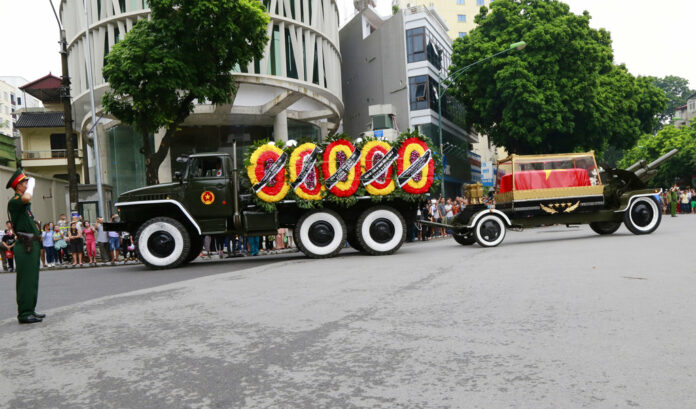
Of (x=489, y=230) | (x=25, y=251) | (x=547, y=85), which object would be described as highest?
(x=547, y=85)

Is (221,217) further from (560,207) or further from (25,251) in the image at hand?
(560,207)

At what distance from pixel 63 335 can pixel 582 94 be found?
30.3 meters

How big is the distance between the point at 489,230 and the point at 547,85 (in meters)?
18.5

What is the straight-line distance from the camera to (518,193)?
14.1 m

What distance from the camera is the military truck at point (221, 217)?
40.2ft

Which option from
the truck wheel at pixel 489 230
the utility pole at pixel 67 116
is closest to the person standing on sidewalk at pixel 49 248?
the utility pole at pixel 67 116

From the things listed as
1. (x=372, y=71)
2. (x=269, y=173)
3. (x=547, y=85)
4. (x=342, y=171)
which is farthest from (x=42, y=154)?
(x=342, y=171)

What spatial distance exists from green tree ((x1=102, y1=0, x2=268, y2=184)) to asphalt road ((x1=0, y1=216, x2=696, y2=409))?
10.3 m

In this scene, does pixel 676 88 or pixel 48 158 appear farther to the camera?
pixel 676 88

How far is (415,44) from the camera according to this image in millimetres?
37000

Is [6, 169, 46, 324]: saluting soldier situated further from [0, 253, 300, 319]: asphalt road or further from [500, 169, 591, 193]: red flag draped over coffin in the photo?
[500, 169, 591, 193]: red flag draped over coffin

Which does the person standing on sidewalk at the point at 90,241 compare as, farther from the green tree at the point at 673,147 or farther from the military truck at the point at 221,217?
the green tree at the point at 673,147

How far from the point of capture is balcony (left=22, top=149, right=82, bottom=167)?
47688 millimetres

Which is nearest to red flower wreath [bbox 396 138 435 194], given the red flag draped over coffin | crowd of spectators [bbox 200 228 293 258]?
the red flag draped over coffin
